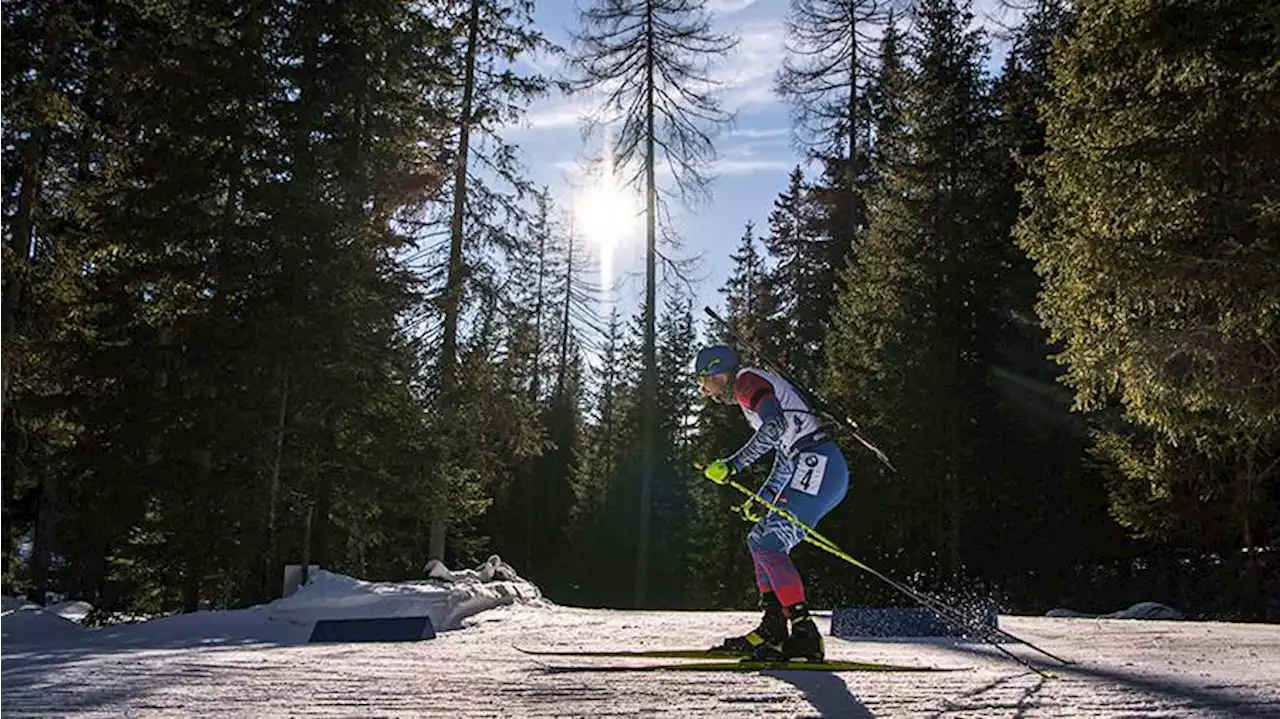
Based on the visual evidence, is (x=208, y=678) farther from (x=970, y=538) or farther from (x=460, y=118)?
(x=970, y=538)

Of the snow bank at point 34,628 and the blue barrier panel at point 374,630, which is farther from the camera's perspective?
the snow bank at point 34,628

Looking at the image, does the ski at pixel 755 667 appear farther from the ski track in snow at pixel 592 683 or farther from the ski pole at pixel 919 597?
the ski pole at pixel 919 597

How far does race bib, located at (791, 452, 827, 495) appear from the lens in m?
6.64

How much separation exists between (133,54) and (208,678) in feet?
42.1

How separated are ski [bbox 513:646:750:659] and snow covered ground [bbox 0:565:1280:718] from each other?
35cm

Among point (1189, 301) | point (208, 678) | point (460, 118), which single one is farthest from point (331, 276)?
point (1189, 301)

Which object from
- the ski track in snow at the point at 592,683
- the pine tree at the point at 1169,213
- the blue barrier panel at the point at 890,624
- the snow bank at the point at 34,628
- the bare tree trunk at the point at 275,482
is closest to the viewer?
the ski track in snow at the point at 592,683

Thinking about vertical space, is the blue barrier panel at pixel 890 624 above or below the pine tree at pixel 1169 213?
below

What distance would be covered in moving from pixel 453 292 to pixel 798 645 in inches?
492

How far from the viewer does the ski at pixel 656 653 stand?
6.96 meters

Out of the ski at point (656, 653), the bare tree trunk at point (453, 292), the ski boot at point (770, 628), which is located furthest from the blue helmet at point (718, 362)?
the bare tree trunk at point (453, 292)

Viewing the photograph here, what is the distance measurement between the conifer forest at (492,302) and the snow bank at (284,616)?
9.79 feet

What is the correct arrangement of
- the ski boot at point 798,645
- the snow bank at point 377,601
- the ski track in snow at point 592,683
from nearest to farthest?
1. the ski track in snow at point 592,683
2. the ski boot at point 798,645
3. the snow bank at point 377,601

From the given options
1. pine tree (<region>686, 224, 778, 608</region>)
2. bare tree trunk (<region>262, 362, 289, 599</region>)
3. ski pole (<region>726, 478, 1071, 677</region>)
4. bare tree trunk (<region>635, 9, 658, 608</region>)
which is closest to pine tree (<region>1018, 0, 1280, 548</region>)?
ski pole (<region>726, 478, 1071, 677</region>)
